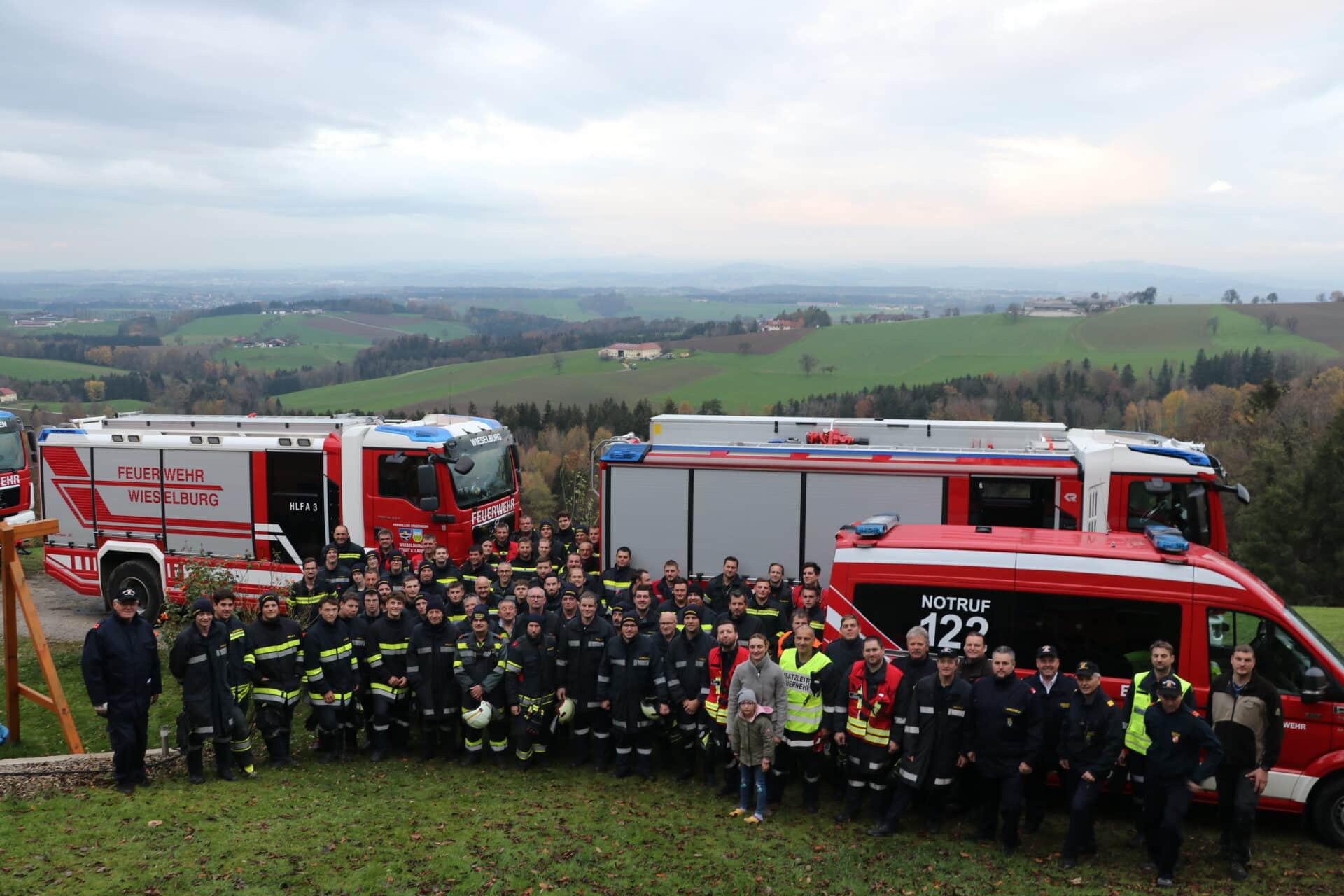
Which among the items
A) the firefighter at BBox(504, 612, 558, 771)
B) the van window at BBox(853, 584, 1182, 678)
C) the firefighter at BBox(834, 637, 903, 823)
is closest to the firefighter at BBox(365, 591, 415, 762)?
the firefighter at BBox(504, 612, 558, 771)

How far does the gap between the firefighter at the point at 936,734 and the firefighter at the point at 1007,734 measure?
0.11 metres

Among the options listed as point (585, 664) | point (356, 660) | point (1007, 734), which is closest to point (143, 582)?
Answer: point (356, 660)

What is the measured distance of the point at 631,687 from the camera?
28.6ft

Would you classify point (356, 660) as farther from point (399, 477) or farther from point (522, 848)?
point (399, 477)

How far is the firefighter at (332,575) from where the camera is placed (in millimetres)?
11258

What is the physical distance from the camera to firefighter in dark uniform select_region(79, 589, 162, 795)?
8.16 meters

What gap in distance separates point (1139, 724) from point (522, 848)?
4.62 meters

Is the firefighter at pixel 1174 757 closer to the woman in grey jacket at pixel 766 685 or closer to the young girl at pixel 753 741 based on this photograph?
the woman in grey jacket at pixel 766 685

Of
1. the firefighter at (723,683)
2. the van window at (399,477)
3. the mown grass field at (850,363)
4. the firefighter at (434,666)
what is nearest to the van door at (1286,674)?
the firefighter at (723,683)

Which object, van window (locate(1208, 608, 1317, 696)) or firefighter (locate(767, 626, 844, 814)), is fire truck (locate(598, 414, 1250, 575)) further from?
firefighter (locate(767, 626, 844, 814))

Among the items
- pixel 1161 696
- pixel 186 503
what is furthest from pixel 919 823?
pixel 186 503

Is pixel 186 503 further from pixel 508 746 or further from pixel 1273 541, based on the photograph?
pixel 1273 541

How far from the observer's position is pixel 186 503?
1470cm

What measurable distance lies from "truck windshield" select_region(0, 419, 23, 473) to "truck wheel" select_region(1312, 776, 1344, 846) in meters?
23.7
